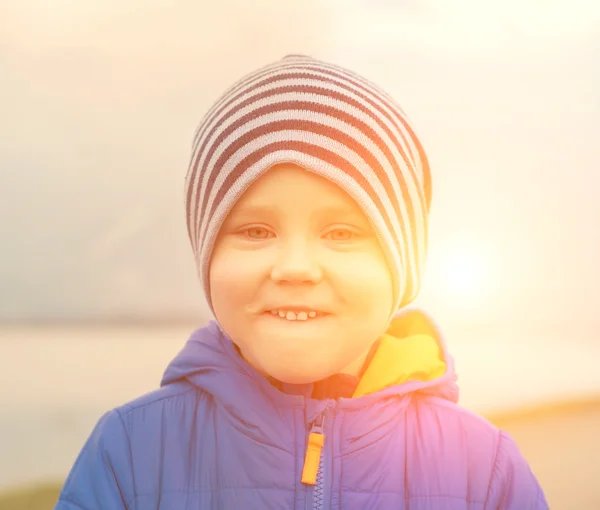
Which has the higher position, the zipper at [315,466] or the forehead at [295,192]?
the forehead at [295,192]

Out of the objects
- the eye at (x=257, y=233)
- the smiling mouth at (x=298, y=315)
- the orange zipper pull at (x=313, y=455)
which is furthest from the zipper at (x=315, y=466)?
the eye at (x=257, y=233)

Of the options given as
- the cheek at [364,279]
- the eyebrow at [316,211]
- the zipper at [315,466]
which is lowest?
the zipper at [315,466]

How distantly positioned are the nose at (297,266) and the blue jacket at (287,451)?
7.0 inches

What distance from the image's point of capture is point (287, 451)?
0.82 m

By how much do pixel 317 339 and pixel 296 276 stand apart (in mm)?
84

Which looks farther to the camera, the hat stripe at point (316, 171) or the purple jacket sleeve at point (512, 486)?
the purple jacket sleeve at point (512, 486)

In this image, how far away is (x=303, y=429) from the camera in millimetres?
819

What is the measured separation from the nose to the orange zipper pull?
20 cm

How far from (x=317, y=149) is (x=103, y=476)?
50 cm

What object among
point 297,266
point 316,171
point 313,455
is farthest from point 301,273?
point 313,455

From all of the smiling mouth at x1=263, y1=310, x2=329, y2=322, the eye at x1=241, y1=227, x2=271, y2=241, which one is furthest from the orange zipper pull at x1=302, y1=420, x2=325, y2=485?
the eye at x1=241, y1=227, x2=271, y2=241

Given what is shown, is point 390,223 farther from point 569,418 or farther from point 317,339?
point 569,418

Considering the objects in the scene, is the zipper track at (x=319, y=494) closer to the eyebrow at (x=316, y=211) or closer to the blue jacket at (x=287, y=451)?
the blue jacket at (x=287, y=451)

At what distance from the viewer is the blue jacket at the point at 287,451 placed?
81 cm
